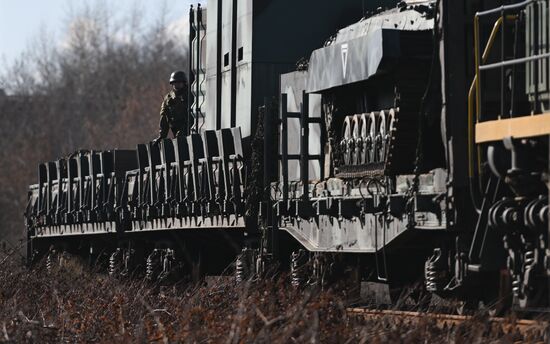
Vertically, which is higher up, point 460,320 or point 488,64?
point 488,64

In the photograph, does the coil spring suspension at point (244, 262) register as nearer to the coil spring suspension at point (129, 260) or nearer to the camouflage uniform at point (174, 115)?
the coil spring suspension at point (129, 260)

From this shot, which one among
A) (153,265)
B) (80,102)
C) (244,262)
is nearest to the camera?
(244,262)

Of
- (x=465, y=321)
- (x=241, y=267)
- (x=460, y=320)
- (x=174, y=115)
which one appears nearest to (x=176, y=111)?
(x=174, y=115)

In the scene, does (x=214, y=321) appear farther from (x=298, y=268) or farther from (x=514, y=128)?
(x=298, y=268)

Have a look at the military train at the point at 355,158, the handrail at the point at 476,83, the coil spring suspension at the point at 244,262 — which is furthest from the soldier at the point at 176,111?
the handrail at the point at 476,83

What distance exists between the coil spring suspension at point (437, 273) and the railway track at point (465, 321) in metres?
0.56

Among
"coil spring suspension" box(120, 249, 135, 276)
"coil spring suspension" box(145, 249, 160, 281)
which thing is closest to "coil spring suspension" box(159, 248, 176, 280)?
"coil spring suspension" box(145, 249, 160, 281)

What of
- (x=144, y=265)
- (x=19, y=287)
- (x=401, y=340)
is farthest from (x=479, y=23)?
(x=144, y=265)

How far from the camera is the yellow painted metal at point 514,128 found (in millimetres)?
10523

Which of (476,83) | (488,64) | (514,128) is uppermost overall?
(488,64)

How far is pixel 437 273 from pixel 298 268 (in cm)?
285

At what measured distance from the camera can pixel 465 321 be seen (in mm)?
10664

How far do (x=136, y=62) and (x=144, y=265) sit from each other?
72478 mm

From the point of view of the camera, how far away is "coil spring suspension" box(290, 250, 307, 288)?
14988 mm
